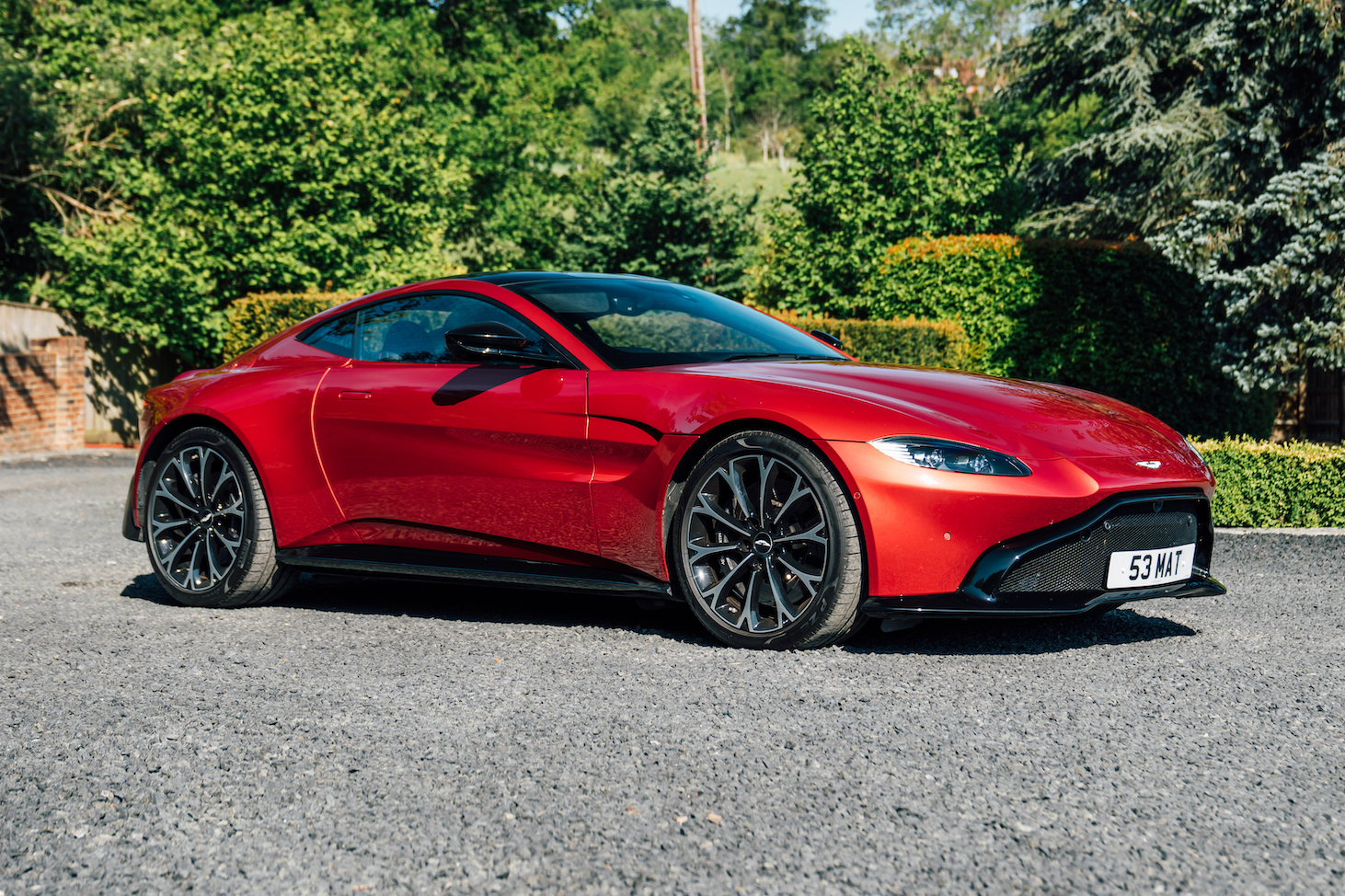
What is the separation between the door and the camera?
15.4ft

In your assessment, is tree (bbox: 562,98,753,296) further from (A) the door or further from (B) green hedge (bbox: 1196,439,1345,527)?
(A) the door

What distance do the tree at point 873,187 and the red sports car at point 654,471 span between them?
21921 millimetres

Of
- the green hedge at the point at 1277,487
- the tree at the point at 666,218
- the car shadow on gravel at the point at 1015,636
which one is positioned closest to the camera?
the car shadow on gravel at the point at 1015,636

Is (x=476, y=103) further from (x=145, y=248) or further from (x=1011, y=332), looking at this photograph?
(x=1011, y=332)

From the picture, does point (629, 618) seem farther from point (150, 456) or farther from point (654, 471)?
point (150, 456)

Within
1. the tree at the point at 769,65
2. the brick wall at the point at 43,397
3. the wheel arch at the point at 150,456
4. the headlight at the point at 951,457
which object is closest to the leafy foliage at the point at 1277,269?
the headlight at the point at 951,457

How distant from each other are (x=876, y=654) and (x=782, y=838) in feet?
5.75

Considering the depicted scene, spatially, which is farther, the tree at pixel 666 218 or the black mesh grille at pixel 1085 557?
the tree at pixel 666 218

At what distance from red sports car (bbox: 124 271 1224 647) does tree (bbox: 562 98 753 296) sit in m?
20.4

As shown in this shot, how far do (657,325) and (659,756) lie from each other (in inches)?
93.3

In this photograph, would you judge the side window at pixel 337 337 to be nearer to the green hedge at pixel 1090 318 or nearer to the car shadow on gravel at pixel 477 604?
the car shadow on gravel at pixel 477 604

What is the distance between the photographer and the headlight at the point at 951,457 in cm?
403

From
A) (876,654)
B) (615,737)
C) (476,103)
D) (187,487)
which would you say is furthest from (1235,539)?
(476,103)

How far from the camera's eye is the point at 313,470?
533 cm
